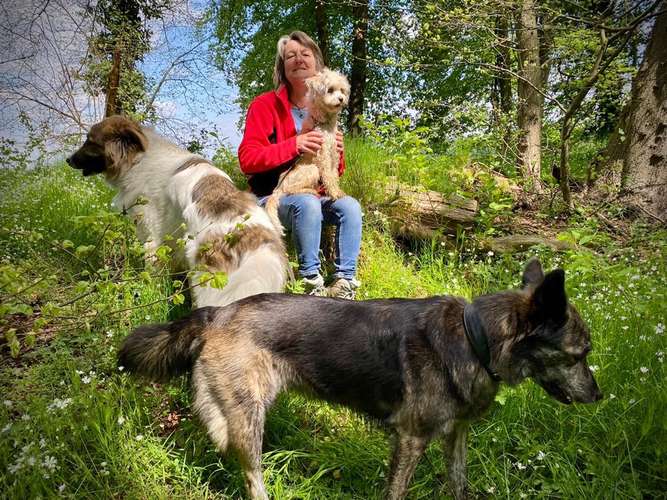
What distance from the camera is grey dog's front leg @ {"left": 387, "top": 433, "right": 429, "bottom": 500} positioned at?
213cm

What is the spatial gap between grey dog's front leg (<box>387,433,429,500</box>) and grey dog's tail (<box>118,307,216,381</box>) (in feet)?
3.58

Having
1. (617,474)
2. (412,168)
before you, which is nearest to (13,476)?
(617,474)

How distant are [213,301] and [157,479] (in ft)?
3.81

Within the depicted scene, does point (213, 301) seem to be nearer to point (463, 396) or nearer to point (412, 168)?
point (463, 396)

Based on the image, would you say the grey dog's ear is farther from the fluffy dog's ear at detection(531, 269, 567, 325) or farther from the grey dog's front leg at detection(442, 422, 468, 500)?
the grey dog's front leg at detection(442, 422, 468, 500)

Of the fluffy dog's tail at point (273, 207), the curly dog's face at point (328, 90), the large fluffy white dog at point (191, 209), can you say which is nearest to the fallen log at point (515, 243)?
the curly dog's face at point (328, 90)

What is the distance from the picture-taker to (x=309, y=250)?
12.7 feet

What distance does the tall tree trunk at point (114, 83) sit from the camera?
619cm

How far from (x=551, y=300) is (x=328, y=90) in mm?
3069

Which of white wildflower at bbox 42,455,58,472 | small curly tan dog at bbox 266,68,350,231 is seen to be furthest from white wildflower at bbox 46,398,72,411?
small curly tan dog at bbox 266,68,350,231

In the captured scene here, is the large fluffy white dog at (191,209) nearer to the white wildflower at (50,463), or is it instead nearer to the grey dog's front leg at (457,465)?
the white wildflower at (50,463)

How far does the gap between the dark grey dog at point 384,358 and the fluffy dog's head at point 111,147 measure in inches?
106

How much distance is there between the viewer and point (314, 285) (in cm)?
384

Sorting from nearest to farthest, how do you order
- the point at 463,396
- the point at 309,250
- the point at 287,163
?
the point at 463,396 → the point at 309,250 → the point at 287,163
